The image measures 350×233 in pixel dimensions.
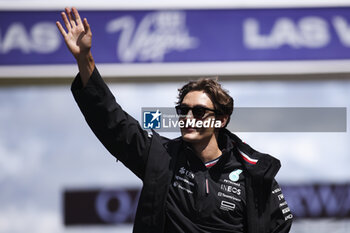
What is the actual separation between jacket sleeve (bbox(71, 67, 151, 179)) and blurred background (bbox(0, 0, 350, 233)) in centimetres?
162

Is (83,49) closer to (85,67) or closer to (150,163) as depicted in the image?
(85,67)

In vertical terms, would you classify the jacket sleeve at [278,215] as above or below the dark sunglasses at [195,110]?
below

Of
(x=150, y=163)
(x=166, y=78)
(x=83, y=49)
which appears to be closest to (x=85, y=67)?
(x=83, y=49)

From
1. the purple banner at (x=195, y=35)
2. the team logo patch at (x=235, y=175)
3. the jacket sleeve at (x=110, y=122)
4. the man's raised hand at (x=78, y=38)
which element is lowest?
the team logo patch at (x=235, y=175)

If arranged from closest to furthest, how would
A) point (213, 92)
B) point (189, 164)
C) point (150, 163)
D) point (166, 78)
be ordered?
point (150, 163) < point (189, 164) < point (213, 92) < point (166, 78)

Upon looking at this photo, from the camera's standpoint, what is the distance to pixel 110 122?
1587 millimetres

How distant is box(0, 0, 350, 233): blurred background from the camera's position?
3.30 m

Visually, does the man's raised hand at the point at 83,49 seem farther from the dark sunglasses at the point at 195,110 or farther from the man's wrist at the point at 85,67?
the dark sunglasses at the point at 195,110

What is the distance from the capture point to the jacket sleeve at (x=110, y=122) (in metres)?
1.57

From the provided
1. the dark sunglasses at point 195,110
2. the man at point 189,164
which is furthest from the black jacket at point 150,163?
the dark sunglasses at point 195,110

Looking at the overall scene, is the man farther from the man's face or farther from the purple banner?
the purple banner

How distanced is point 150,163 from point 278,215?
615 mm

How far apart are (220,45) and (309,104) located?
849mm

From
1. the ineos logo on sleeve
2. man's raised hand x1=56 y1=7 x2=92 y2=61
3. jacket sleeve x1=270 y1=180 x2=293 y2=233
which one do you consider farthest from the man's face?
man's raised hand x1=56 y1=7 x2=92 y2=61
